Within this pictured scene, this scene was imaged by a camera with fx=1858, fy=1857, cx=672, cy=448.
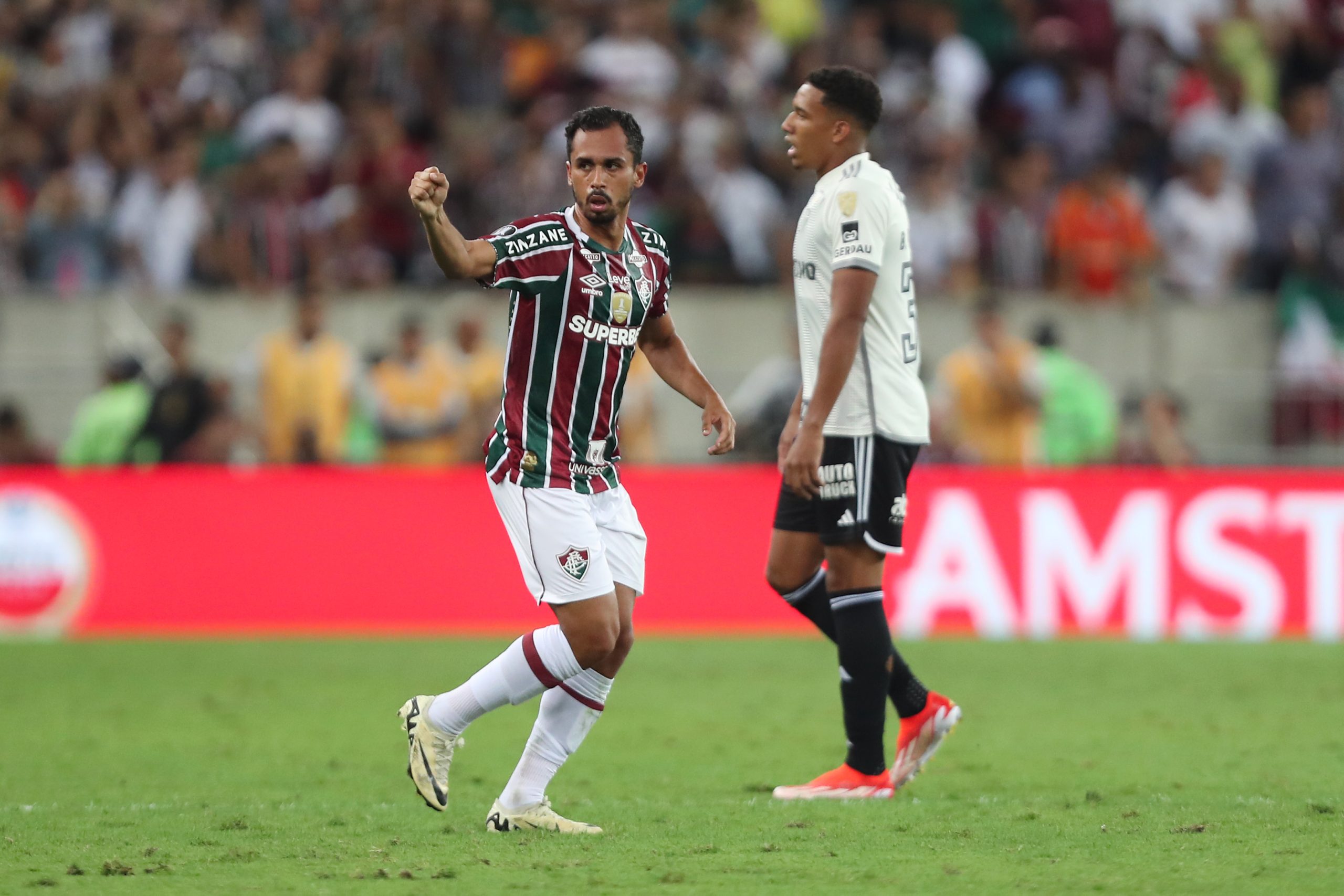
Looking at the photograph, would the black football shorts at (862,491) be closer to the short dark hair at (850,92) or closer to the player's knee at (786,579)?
the player's knee at (786,579)

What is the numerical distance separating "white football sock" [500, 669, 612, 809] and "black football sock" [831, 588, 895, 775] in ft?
3.37

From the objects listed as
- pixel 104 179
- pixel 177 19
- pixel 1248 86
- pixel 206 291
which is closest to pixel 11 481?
pixel 206 291

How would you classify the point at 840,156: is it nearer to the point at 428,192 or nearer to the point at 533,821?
the point at 428,192

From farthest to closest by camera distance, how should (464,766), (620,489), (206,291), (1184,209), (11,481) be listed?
(1184,209)
(206,291)
(11,481)
(464,766)
(620,489)

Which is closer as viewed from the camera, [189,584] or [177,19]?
[189,584]

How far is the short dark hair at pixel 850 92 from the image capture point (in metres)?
6.83

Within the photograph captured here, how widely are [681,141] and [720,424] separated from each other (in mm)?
10202

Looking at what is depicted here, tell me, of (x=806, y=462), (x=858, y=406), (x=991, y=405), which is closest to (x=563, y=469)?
(x=806, y=462)

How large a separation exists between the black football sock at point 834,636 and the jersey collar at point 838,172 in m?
1.45

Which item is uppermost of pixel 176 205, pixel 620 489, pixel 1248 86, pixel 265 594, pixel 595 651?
pixel 1248 86

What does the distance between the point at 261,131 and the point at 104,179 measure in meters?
1.43

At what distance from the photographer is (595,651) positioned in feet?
20.0

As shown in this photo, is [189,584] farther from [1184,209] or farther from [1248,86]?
[1248,86]

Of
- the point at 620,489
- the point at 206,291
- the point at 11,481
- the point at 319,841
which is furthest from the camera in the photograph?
the point at 206,291
